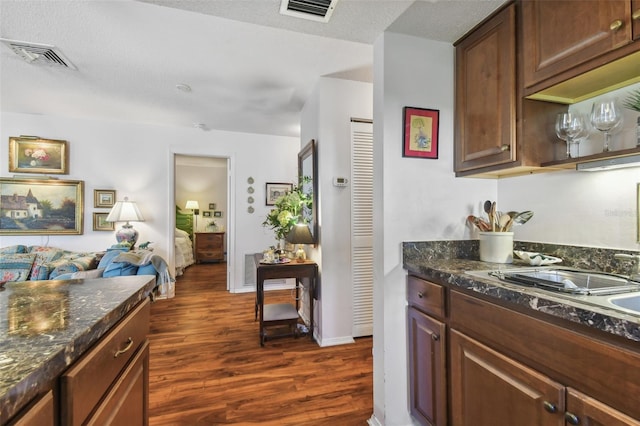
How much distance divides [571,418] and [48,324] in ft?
4.77

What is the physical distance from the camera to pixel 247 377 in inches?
83.4

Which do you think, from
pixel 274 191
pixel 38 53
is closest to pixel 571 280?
pixel 38 53

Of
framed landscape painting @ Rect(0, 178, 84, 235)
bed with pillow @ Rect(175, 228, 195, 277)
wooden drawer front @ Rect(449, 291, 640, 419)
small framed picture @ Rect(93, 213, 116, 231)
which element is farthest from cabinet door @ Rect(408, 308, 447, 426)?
bed with pillow @ Rect(175, 228, 195, 277)

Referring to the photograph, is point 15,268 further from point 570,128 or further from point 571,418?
point 570,128

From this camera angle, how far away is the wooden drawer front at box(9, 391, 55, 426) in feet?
1.64

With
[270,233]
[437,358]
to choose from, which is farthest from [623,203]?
[270,233]

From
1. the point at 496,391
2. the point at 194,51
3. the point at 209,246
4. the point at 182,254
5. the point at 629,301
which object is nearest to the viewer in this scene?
the point at 629,301

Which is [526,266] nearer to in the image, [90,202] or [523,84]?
[523,84]

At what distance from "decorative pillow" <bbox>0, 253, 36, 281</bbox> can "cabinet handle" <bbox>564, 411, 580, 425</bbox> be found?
427cm

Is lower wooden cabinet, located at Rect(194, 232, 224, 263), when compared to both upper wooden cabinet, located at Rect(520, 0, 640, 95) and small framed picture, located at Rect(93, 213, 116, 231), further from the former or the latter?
upper wooden cabinet, located at Rect(520, 0, 640, 95)

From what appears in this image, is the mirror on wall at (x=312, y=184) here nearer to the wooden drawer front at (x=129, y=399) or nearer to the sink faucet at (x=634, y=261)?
the wooden drawer front at (x=129, y=399)

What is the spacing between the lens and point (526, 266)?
4.69 ft

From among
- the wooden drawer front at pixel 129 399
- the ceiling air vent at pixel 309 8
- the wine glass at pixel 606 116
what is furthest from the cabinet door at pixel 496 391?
the ceiling air vent at pixel 309 8

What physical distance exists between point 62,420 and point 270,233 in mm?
4098
